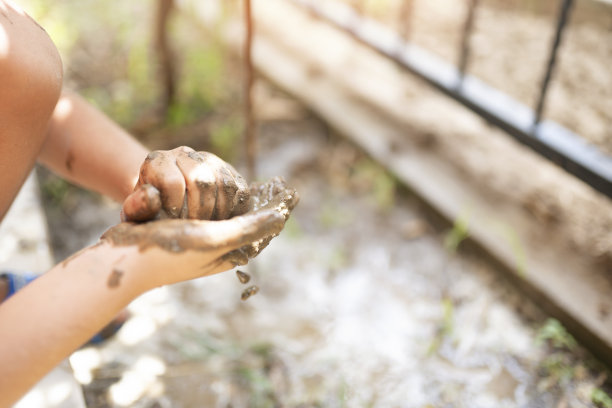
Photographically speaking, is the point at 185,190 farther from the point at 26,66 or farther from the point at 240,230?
the point at 26,66

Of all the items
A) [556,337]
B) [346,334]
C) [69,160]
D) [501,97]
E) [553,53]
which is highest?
[553,53]

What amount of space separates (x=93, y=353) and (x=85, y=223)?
0.84 metres

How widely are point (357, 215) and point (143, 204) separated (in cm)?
166

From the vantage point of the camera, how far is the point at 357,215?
2688mm

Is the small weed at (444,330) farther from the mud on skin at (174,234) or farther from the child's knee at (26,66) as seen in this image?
the child's knee at (26,66)

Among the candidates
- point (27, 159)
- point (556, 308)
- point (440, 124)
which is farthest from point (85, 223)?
point (556, 308)

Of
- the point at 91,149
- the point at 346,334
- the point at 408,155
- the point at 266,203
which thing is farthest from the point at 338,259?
the point at 91,149

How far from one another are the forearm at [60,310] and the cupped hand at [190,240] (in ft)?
0.11

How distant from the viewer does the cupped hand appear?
1.12m

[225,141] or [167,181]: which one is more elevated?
[167,181]

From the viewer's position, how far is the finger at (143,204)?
1126mm

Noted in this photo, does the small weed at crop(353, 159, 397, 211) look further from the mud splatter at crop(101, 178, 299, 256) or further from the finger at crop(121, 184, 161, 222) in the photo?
the finger at crop(121, 184, 161, 222)

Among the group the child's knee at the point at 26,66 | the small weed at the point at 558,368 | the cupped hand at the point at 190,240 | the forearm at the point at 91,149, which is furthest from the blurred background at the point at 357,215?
the child's knee at the point at 26,66

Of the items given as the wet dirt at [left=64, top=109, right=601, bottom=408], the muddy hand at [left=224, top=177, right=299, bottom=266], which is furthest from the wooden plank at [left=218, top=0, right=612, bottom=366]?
the muddy hand at [left=224, top=177, right=299, bottom=266]
